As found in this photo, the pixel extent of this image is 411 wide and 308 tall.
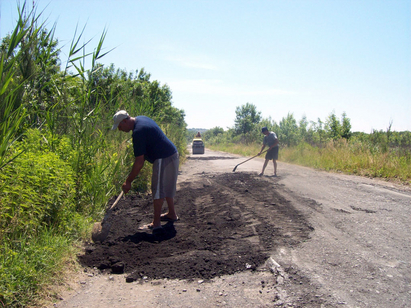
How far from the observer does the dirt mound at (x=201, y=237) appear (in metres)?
3.54

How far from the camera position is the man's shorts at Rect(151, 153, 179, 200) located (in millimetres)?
5094

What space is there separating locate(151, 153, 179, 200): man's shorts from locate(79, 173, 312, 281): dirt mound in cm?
56

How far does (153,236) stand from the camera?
472cm

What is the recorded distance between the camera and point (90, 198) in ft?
16.5

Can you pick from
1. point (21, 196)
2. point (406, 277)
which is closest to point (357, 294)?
point (406, 277)

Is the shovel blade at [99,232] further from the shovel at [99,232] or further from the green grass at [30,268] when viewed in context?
the green grass at [30,268]

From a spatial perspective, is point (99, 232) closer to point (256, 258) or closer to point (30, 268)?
point (30, 268)

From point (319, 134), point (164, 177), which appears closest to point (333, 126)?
point (319, 134)

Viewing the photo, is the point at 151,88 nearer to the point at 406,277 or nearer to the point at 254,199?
the point at 254,199

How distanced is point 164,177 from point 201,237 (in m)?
1.15

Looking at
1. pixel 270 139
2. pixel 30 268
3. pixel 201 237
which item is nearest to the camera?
pixel 30 268

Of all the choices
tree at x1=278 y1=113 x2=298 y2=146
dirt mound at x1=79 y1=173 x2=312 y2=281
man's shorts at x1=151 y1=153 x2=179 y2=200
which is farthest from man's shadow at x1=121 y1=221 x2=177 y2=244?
tree at x1=278 y1=113 x2=298 y2=146

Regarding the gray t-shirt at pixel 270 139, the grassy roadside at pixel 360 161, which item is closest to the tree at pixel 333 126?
the grassy roadside at pixel 360 161

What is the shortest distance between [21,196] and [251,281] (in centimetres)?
236
